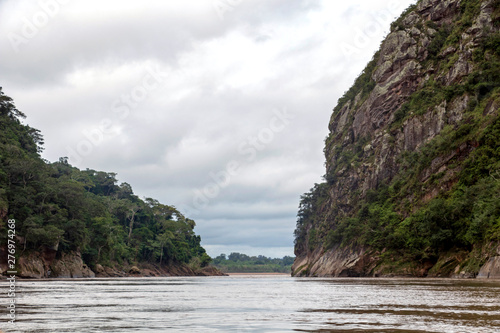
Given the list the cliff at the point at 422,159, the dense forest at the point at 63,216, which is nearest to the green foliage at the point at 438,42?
the cliff at the point at 422,159

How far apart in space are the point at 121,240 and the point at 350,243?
81160 millimetres

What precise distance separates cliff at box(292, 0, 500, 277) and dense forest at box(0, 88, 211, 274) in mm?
52308

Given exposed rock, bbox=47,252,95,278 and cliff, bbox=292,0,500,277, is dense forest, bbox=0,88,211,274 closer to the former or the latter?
exposed rock, bbox=47,252,95,278

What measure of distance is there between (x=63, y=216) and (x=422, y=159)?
74187 millimetres

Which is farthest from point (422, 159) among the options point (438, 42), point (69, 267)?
point (69, 267)

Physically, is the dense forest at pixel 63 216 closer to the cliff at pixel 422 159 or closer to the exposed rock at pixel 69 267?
the exposed rock at pixel 69 267

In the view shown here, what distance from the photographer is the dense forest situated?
9819 cm

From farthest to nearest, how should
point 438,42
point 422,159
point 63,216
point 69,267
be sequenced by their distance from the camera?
point 63,216, point 438,42, point 69,267, point 422,159

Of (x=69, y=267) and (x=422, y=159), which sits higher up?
(x=422, y=159)

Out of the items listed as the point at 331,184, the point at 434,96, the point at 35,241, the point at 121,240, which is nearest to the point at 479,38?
the point at 434,96

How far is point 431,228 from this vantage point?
238 feet

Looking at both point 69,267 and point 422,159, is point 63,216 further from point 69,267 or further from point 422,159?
point 422,159

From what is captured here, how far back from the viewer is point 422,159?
86.1 meters

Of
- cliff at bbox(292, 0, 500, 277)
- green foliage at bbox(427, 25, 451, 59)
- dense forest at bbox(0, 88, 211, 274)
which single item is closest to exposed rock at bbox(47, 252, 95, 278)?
dense forest at bbox(0, 88, 211, 274)
